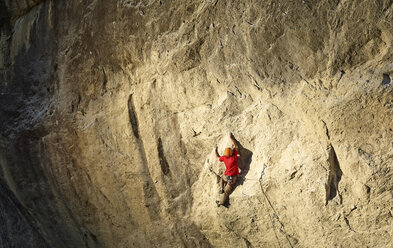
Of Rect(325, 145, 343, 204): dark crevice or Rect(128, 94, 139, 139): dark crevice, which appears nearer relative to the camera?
Rect(325, 145, 343, 204): dark crevice

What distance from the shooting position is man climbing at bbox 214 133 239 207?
208 inches

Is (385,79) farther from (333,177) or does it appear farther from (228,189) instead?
(228,189)

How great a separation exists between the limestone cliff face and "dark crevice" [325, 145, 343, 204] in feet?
0.05

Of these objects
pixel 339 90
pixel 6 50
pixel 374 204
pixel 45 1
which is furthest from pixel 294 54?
pixel 6 50

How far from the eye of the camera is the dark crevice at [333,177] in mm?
4855

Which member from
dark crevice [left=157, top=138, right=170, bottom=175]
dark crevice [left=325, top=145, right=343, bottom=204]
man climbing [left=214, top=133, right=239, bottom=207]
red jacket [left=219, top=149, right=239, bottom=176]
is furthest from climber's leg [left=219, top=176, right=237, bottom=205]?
dark crevice [left=325, top=145, right=343, bottom=204]

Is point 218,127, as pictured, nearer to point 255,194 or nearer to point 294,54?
point 255,194

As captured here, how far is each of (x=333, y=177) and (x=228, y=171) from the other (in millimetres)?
1205

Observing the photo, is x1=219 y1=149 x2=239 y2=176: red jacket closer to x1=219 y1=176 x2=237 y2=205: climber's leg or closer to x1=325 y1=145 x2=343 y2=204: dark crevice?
x1=219 y1=176 x2=237 y2=205: climber's leg

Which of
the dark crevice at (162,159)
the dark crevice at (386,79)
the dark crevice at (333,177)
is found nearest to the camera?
the dark crevice at (386,79)

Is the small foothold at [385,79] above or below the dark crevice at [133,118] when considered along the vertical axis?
below

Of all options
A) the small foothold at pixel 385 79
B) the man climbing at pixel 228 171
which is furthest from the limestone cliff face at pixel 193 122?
the man climbing at pixel 228 171

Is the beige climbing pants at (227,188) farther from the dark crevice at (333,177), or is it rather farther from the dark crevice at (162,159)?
the dark crevice at (333,177)

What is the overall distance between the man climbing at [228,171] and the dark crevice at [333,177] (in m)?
1.08
